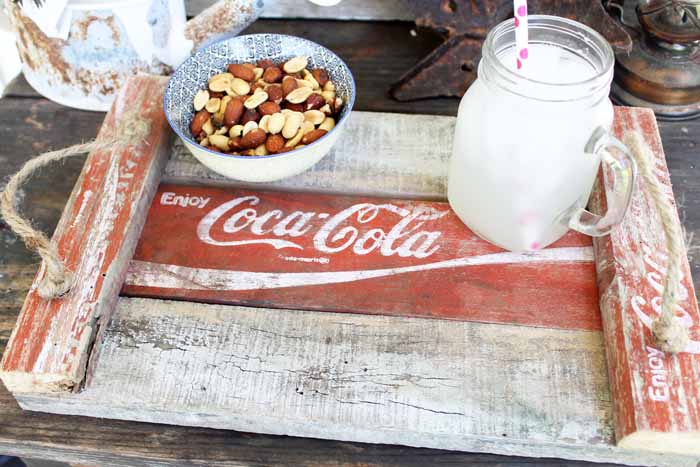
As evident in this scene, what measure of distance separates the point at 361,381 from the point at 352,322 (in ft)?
0.21

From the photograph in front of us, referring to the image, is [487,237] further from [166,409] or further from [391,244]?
[166,409]

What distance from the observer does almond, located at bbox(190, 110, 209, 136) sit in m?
0.73

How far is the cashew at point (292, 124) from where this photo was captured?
0.71 metres

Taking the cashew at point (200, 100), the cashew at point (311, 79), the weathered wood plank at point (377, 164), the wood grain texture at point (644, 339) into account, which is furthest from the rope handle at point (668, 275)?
the cashew at point (200, 100)

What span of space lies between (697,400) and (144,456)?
18.2 inches

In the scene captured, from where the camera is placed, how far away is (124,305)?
649mm

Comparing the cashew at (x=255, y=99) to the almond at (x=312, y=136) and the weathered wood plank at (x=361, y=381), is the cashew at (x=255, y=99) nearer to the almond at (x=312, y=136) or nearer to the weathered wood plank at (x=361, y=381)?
the almond at (x=312, y=136)

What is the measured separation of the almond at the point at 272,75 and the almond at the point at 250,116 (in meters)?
0.05

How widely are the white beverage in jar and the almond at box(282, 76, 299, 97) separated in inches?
7.7

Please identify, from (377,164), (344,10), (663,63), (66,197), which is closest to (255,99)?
(377,164)

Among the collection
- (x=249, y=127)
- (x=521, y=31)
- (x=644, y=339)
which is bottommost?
(x=644, y=339)

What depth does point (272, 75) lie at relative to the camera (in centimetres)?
76

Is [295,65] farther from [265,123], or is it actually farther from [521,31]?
[521,31]

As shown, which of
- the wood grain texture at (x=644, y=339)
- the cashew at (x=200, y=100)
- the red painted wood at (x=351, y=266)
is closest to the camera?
the wood grain texture at (x=644, y=339)
